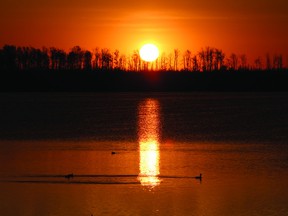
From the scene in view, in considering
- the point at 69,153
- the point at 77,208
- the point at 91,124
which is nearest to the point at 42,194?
the point at 77,208

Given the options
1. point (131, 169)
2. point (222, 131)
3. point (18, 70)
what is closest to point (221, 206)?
point (131, 169)

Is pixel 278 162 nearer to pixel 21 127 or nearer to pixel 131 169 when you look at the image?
pixel 131 169

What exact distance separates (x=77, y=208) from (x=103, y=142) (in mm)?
25485

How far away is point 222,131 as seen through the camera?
61438 mm

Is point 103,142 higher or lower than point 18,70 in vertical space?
lower

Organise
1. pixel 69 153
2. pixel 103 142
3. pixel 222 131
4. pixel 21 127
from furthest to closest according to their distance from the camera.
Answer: pixel 21 127 → pixel 222 131 → pixel 103 142 → pixel 69 153

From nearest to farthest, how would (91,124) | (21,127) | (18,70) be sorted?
1. (21,127)
2. (91,124)
3. (18,70)

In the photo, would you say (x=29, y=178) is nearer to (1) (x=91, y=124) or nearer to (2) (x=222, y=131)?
(2) (x=222, y=131)

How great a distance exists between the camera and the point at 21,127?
65.7 meters

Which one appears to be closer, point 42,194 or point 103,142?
point 42,194

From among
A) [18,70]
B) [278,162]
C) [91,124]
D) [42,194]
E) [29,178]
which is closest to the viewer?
[42,194]

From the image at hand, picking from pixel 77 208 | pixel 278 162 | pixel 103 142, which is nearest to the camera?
pixel 77 208

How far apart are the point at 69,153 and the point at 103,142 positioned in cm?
824

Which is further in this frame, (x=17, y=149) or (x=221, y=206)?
(x=17, y=149)
